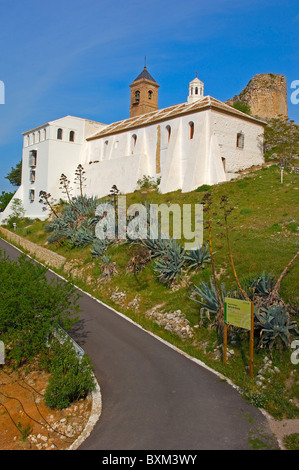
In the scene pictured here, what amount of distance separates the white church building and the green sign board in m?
19.4

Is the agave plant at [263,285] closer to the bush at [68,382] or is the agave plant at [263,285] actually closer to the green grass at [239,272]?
the green grass at [239,272]

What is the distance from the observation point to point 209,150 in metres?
28.9

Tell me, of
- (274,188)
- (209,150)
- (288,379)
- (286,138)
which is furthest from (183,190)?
(288,379)

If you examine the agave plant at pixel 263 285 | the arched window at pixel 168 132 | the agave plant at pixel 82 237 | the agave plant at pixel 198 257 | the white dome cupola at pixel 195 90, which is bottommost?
the agave plant at pixel 263 285

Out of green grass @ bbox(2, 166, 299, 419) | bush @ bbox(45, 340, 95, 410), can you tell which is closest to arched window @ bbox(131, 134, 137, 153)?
green grass @ bbox(2, 166, 299, 419)

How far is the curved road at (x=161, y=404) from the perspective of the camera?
262 inches

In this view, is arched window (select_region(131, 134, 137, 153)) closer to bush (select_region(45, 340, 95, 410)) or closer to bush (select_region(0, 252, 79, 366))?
bush (select_region(0, 252, 79, 366))

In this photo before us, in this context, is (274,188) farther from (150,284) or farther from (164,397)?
(164,397)

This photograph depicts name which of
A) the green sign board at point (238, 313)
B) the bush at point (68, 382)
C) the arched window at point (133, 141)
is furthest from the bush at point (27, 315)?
the arched window at point (133, 141)

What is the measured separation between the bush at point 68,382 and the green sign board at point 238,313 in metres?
3.68

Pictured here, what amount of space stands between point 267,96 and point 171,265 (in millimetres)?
41420

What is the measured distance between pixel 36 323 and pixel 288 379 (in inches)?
261

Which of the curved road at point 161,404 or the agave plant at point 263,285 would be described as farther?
the agave plant at point 263,285

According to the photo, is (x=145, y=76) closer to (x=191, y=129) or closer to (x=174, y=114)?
(x=174, y=114)
